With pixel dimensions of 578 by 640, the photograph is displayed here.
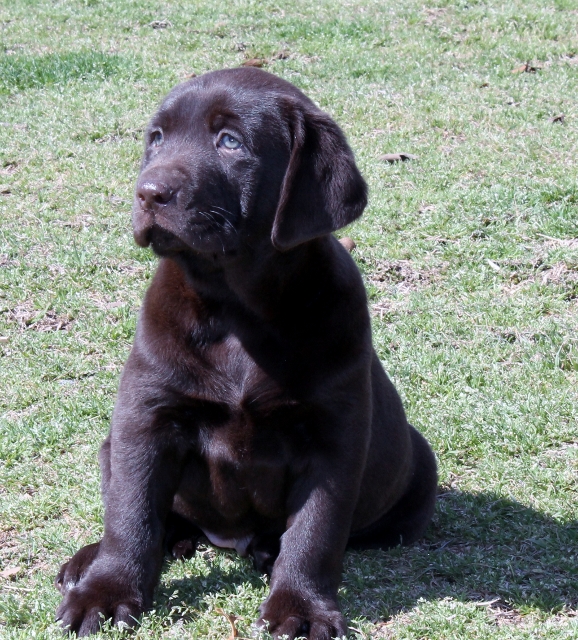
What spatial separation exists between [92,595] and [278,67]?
274 inches

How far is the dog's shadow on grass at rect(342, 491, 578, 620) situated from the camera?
10.6ft

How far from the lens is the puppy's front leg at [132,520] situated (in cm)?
298

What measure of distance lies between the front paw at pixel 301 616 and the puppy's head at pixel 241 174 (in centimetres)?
106

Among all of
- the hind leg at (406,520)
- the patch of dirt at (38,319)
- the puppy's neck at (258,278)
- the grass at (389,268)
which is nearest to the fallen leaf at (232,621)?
the grass at (389,268)

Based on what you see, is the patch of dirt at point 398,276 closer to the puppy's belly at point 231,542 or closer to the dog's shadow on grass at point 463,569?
the dog's shadow on grass at point 463,569

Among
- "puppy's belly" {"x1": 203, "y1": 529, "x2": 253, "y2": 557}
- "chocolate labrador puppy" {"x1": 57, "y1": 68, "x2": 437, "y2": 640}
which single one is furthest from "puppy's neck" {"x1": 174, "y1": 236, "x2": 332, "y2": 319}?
"puppy's belly" {"x1": 203, "y1": 529, "x2": 253, "y2": 557}

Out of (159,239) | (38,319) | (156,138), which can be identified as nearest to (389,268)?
(38,319)

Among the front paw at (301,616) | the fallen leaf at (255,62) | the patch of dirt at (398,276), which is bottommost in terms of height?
the patch of dirt at (398,276)

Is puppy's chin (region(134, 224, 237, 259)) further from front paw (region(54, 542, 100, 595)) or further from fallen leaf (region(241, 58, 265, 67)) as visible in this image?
fallen leaf (region(241, 58, 265, 67))

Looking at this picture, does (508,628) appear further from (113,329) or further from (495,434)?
(113,329)

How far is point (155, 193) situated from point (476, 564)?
5.61 feet

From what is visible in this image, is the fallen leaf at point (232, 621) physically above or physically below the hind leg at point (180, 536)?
above

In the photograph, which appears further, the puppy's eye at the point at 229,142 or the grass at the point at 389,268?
the grass at the point at 389,268

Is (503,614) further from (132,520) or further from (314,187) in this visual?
(314,187)
